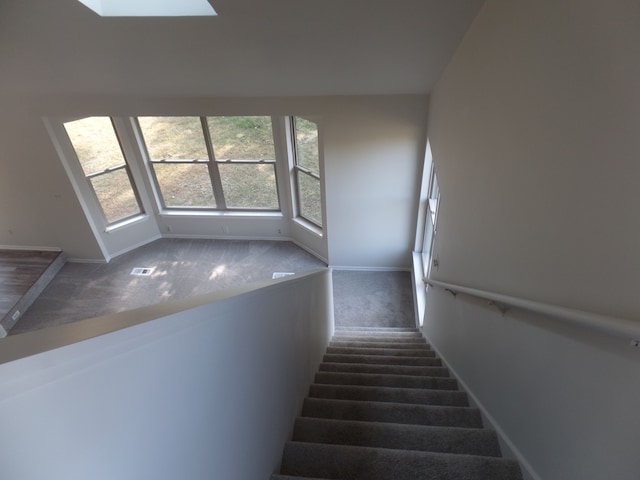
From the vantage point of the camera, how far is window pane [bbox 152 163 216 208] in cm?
689

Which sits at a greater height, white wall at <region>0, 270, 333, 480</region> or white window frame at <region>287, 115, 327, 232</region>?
white wall at <region>0, 270, 333, 480</region>

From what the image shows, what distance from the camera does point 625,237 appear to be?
98cm

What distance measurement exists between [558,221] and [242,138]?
5833mm

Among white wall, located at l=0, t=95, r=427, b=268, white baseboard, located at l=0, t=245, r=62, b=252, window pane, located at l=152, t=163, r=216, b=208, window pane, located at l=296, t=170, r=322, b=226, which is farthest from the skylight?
white baseboard, located at l=0, t=245, r=62, b=252

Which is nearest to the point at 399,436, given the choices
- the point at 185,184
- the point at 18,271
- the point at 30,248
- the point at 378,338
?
the point at 378,338

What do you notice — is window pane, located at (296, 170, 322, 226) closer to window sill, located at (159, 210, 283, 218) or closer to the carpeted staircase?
window sill, located at (159, 210, 283, 218)

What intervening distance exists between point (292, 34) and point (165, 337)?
2.96 meters

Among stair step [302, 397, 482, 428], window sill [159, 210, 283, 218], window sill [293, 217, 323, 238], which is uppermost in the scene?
stair step [302, 397, 482, 428]

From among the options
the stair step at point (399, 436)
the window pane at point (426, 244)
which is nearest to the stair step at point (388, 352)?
the stair step at point (399, 436)

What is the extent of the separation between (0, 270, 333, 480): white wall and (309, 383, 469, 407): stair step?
0.94 metres

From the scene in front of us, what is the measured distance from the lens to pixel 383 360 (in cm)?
346

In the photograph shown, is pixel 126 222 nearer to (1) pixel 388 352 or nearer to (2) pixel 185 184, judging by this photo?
(2) pixel 185 184

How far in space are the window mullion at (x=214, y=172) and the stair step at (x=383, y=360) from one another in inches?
177

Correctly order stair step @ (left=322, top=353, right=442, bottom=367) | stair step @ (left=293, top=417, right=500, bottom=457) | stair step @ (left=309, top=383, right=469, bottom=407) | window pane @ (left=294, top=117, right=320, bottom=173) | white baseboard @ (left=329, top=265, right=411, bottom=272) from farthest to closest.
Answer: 1. white baseboard @ (left=329, top=265, right=411, bottom=272)
2. window pane @ (left=294, top=117, right=320, bottom=173)
3. stair step @ (left=322, top=353, right=442, bottom=367)
4. stair step @ (left=309, top=383, right=469, bottom=407)
5. stair step @ (left=293, top=417, right=500, bottom=457)
